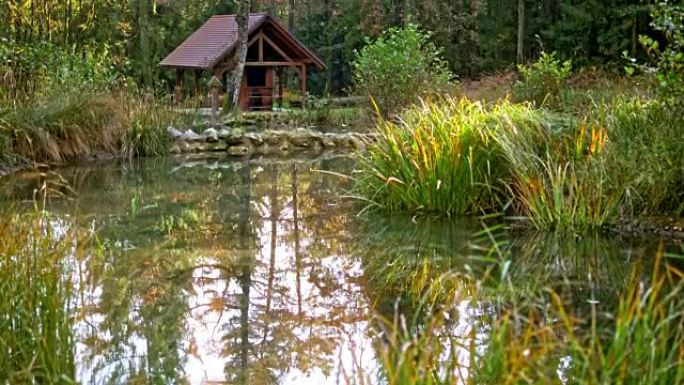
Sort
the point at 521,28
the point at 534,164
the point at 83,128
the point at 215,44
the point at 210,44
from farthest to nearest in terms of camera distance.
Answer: the point at 521,28 < the point at 210,44 < the point at 215,44 < the point at 83,128 < the point at 534,164

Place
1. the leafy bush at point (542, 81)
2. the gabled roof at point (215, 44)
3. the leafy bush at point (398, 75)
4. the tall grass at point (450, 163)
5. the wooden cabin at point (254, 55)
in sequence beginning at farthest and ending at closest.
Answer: the wooden cabin at point (254, 55) < the gabled roof at point (215, 44) < the leafy bush at point (398, 75) < the leafy bush at point (542, 81) < the tall grass at point (450, 163)

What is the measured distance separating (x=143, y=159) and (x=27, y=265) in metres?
9.49

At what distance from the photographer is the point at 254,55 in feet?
89.5

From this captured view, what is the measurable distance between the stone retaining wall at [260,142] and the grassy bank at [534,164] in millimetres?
5710

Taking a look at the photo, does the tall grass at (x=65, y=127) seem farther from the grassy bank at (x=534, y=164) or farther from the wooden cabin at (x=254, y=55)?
the wooden cabin at (x=254, y=55)

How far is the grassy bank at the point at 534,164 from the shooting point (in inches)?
270

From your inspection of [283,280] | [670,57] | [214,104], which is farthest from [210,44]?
[283,280]

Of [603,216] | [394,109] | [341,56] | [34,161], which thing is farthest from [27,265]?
[341,56]

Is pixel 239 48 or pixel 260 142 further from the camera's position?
pixel 239 48

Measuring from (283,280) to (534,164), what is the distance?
264 cm

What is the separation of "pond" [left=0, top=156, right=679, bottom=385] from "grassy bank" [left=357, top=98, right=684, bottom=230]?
0.33 metres

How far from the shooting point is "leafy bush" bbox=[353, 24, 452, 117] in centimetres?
1603

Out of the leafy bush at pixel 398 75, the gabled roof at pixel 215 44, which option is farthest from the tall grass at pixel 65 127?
the gabled roof at pixel 215 44

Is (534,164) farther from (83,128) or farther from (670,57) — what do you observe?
(83,128)
